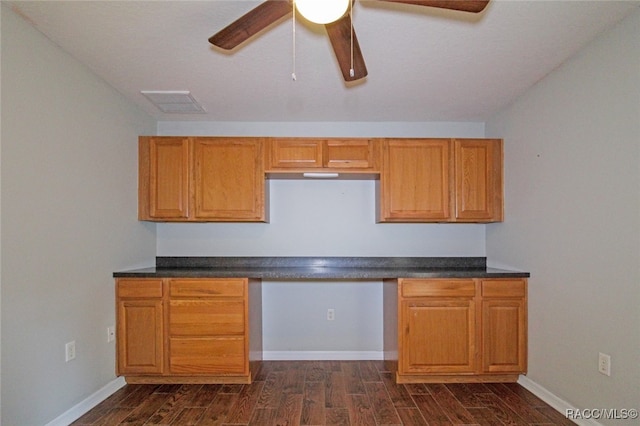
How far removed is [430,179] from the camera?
10.5 feet

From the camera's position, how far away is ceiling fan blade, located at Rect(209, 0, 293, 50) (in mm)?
1425

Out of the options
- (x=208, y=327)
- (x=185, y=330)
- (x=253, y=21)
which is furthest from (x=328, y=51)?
(x=185, y=330)

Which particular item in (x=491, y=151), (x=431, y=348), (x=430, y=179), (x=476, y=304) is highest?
(x=491, y=151)

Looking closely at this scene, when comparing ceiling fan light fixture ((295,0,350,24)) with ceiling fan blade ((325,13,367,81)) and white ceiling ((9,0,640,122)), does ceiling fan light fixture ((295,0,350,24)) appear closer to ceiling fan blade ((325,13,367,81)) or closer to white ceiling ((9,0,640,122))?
ceiling fan blade ((325,13,367,81))

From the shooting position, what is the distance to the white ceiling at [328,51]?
5.93ft

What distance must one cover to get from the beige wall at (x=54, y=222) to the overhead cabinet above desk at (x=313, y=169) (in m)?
0.38

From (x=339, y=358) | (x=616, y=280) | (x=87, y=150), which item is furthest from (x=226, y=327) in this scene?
(x=616, y=280)

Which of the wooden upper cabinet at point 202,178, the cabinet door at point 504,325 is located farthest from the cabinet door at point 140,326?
the cabinet door at point 504,325

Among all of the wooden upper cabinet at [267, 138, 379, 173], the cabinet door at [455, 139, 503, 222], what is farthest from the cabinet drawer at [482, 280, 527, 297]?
the wooden upper cabinet at [267, 138, 379, 173]

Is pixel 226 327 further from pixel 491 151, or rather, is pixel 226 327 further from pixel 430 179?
pixel 491 151

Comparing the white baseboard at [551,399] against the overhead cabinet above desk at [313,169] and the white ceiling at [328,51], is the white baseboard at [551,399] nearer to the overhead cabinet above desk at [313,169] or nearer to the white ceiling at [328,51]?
the overhead cabinet above desk at [313,169]

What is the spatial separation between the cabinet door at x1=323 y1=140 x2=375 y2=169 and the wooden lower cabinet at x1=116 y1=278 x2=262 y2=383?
4.27ft

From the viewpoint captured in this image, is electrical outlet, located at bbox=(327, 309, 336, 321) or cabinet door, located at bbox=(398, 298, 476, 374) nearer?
cabinet door, located at bbox=(398, 298, 476, 374)

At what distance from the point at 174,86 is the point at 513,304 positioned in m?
3.16
